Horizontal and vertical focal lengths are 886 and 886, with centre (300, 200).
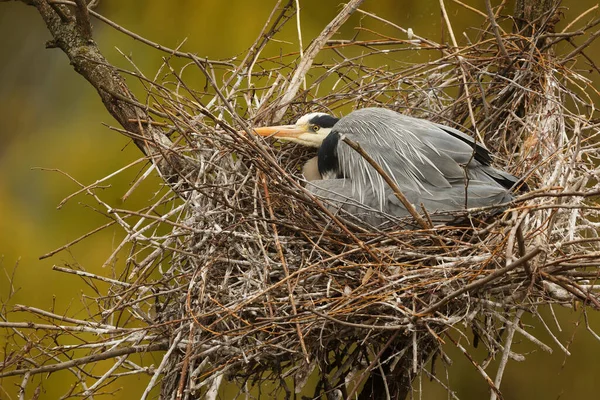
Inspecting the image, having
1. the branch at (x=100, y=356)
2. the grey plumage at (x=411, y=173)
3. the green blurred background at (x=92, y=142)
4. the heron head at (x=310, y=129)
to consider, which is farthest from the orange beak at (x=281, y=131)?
the green blurred background at (x=92, y=142)

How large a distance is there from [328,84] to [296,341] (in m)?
1.69

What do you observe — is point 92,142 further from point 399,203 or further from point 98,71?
point 399,203

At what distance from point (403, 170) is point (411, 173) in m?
0.02

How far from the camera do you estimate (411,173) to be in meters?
1.86

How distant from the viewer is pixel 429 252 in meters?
1.68

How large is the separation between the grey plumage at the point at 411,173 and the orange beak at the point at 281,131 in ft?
0.49

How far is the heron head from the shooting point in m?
2.11

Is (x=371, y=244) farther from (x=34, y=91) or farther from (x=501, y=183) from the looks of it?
(x=34, y=91)

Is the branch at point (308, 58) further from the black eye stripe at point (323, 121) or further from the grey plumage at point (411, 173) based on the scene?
the grey plumage at point (411, 173)

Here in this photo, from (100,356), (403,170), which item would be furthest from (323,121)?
(100,356)

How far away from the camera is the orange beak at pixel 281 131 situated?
2.04m

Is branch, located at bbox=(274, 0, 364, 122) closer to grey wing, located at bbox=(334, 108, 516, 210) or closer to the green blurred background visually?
grey wing, located at bbox=(334, 108, 516, 210)

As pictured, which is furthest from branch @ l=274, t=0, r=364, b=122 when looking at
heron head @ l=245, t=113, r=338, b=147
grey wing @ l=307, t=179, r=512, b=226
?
grey wing @ l=307, t=179, r=512, b=226

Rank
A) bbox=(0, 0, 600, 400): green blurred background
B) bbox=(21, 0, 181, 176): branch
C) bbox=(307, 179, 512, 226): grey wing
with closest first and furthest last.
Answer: bbox=(307, 179, 512, 226): grey wing
bbox=(21, 0, 181, 176): branch
bbox=(0, 0, 600, 400): green blurred background
